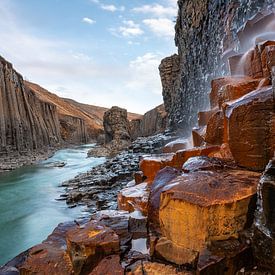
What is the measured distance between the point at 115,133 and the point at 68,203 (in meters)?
26.7

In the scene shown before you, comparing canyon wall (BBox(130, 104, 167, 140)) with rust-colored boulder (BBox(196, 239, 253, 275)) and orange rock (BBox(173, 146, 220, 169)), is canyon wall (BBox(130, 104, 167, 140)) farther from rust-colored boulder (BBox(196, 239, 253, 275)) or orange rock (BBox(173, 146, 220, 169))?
rust-colored boulder (BBox(196, 239, 253, 275))

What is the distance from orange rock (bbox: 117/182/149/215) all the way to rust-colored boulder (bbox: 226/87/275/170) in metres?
1.68

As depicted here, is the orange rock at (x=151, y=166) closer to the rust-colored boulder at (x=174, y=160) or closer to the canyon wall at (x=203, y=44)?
the rust-colored boulder at (x=174, y=160)

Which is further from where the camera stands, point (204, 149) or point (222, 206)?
point (204, 149)

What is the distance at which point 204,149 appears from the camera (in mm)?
4480

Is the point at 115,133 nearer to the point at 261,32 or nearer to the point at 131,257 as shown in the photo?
the point at 261,32

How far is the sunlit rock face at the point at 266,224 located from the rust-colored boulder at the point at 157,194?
1.08 metres

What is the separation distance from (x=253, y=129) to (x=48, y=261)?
292 cm

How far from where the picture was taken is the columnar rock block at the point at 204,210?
2584mm

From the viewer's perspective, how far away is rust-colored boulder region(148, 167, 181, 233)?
10.6 feet

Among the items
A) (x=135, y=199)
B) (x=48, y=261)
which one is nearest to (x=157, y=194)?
(x=135, y=199)

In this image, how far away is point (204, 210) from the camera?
2.57 metres

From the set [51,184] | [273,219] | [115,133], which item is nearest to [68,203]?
[51,184]

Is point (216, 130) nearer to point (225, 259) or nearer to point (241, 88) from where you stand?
point (241, 88)
